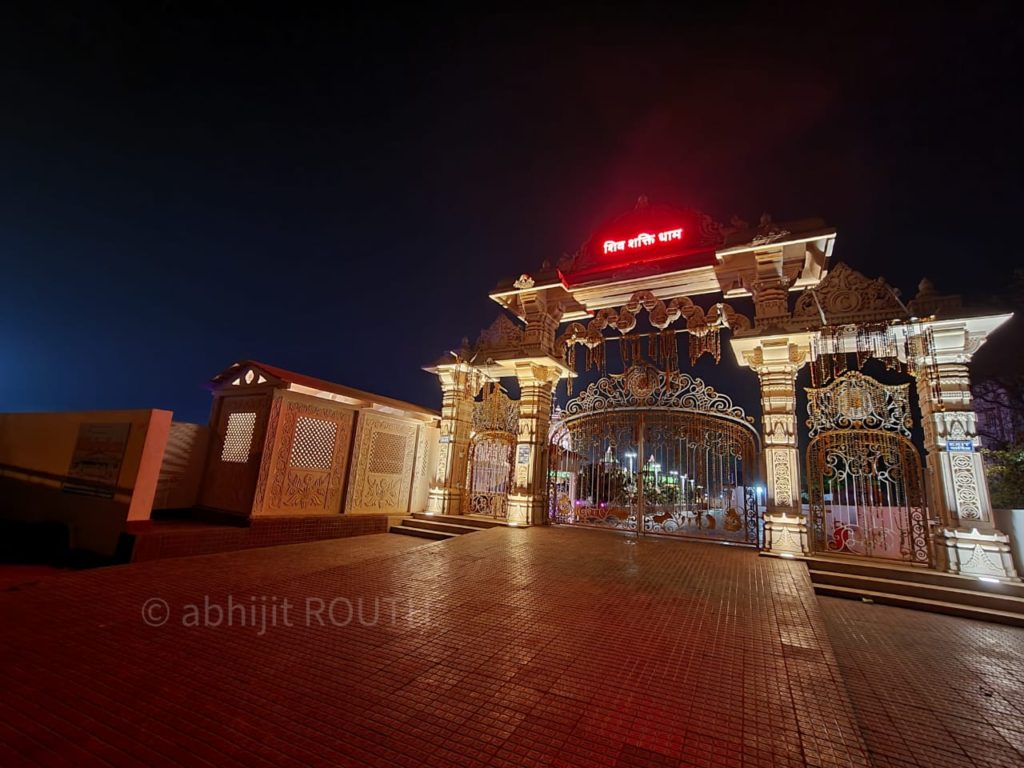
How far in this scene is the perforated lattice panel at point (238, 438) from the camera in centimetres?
848

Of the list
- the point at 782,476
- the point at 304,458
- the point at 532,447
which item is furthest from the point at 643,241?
the point at 304,458

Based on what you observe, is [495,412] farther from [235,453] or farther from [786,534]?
[786,534]

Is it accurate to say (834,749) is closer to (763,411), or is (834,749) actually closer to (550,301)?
(763,411)

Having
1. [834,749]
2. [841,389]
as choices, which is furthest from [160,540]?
[841,389]

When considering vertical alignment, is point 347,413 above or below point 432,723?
above

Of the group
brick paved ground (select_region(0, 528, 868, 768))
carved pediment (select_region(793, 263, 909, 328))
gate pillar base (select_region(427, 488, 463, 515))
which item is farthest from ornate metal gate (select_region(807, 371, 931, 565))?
gate pillar base (select_region(427, 488, 463, 515))

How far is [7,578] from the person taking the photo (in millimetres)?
5812

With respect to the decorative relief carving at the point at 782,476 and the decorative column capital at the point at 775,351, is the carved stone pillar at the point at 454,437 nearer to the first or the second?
the decorative column capital at the point at 775,351

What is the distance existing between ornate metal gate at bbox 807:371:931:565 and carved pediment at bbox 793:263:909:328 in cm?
99

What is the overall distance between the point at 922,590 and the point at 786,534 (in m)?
1.60

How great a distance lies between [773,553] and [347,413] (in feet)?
27.9

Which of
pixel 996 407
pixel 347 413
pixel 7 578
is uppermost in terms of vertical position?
pixel 996 407

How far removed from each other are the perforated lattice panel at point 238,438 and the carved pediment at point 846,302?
10313mm

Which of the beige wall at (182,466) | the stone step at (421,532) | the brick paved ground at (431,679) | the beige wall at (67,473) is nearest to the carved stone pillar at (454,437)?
the stone step at (421,532)
